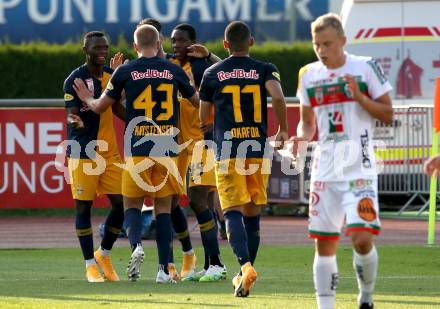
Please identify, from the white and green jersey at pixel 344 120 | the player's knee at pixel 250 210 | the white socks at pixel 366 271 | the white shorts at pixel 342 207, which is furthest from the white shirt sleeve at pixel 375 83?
the player's knee at pixel 250 210

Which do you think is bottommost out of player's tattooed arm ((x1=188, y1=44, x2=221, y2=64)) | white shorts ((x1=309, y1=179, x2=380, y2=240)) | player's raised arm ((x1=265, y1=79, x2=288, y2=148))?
white shorts ((x1=309, y1=179, x2=380, y2=240))

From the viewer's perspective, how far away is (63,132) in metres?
20.9

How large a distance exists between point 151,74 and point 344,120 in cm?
333

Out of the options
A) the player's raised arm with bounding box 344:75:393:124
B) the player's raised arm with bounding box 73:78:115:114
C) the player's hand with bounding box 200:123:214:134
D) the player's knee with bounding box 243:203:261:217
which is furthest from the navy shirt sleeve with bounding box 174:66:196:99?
the player's raised arm with bounding box 344:75:393:124

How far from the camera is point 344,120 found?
863 cm

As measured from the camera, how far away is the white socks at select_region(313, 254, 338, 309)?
858cm

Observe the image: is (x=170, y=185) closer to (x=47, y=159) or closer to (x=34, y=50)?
(x=47, y=159)

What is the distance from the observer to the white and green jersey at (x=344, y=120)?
338 inches

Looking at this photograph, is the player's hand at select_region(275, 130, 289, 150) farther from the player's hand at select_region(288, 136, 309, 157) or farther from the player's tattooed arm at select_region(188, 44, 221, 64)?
the player's tattooed arm at select_region(188, 44, 221, 64)

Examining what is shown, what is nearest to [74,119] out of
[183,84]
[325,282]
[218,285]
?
[183,84]

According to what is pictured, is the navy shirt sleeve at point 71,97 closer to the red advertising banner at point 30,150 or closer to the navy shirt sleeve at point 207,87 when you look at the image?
the navy shirt sleeve at point 207,87

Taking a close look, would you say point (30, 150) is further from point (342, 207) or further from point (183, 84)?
point (342, 207)

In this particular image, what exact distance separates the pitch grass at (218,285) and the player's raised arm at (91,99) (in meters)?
1.59

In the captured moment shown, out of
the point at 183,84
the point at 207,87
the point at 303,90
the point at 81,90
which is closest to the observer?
the point at 303,90
